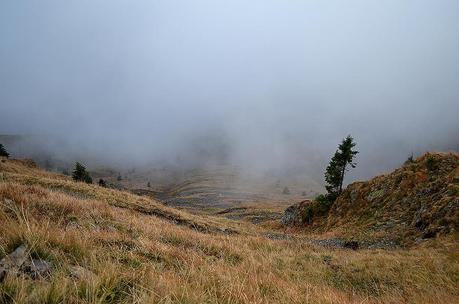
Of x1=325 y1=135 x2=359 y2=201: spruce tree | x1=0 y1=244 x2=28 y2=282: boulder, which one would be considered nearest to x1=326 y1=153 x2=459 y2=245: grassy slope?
x1=325 y1=135 x2=359 y2=201: spruce tree

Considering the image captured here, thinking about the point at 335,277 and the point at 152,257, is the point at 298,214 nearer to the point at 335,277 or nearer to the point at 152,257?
the point at 335,277

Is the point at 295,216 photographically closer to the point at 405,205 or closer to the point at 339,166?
the point at 339,166

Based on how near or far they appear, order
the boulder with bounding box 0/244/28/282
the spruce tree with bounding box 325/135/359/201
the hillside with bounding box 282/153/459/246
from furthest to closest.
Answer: the spruce tree with bounding box 325/135/359/201
the hillside with bounding box 282/153/459/246
the boulder with bounding box 0/244/28/282

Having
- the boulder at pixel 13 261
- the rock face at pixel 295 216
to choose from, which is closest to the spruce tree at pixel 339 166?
the rock face at pixel 295 216

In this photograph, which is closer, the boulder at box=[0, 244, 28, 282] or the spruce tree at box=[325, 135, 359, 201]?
the boulder at box=[0, 244, 28, 282]

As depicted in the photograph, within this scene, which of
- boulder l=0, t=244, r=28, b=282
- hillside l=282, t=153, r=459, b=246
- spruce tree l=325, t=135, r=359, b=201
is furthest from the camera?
spruce tree l=325, t=135, r=359, b=201

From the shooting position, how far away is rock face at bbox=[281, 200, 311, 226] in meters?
46.5

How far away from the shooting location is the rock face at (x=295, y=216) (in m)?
46.5

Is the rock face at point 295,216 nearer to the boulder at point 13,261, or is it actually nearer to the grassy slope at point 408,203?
the grassy slope at point 408,203

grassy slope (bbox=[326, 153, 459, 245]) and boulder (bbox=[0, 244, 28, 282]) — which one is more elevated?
grassy slope (bbox=[326, 153, 459, 245])

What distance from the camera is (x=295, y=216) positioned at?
159 ft

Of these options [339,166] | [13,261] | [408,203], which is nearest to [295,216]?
[339,166]

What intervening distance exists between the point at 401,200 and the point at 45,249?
32515 mm

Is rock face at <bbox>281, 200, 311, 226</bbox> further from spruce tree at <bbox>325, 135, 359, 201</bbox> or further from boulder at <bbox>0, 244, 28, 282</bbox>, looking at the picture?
boulder at <bbox>0, 244, 28, 282</bbox>
